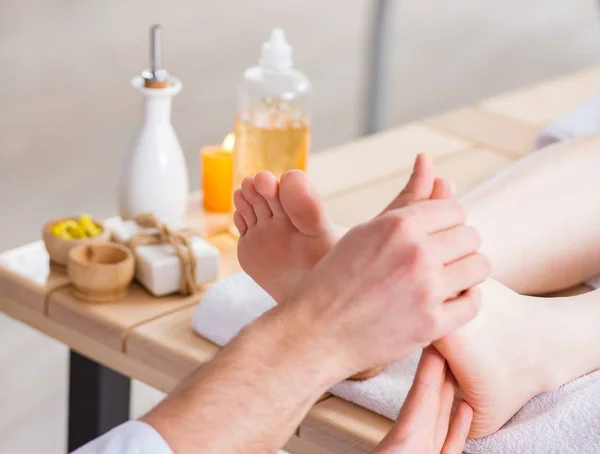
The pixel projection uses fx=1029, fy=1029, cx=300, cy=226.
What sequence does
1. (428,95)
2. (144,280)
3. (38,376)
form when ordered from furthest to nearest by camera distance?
1. (428,95)
2. (38,376)
3. (144,280)

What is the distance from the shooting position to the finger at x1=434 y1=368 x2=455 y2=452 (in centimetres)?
84

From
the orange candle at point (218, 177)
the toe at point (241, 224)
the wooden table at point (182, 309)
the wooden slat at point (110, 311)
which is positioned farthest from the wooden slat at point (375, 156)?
the toe at point (241, 224)

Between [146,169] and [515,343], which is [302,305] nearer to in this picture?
[515,343]

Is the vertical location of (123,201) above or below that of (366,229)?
below

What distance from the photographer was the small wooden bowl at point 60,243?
45.0 inches

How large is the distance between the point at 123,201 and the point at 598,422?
631mm

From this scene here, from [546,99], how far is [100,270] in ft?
3.65

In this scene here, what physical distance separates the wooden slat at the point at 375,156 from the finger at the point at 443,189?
0.56 metres

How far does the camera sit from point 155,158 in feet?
4.00

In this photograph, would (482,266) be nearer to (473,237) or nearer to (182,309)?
(473,237)

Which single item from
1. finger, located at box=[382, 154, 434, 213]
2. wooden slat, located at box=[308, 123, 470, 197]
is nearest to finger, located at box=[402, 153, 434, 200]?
finger, located at box=[382, 154, 434, 213]

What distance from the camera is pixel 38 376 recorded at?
179cm

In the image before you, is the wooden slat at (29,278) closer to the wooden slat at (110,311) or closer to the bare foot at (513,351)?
the wooden slat at (110,311)

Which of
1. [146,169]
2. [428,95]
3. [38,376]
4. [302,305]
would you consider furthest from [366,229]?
[428,95]
